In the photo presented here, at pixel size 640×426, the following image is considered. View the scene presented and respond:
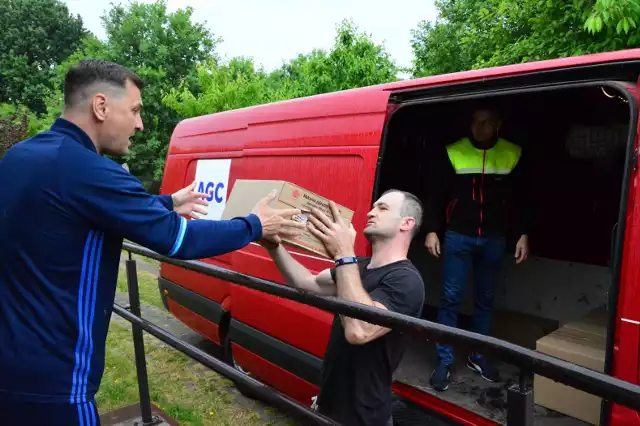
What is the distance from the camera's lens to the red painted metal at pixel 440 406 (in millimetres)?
2610

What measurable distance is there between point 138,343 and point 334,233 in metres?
1.82

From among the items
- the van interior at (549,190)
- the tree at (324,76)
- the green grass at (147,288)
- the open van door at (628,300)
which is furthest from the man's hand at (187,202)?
the tree at (324,76)

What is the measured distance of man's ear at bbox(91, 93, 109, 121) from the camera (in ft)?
5.14

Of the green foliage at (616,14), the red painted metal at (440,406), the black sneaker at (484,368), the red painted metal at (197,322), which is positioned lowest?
the red painted metal at (197,322)

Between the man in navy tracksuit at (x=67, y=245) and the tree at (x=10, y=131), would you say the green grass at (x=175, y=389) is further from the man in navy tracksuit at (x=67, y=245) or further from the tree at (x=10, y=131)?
the tree at (x=10, y=131)

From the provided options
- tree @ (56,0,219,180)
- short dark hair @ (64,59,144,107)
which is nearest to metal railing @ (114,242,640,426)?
short dark hair @ (64,59,144,107)

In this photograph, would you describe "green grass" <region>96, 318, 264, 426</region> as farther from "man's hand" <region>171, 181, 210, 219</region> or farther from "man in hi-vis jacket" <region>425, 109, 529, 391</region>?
"man's hand" <region>171, 181, 210, 219</region>

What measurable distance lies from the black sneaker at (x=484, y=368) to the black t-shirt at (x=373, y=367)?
5.47ft

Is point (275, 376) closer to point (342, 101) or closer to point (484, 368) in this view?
point (484, 368)

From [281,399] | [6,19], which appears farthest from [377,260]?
[6,19]

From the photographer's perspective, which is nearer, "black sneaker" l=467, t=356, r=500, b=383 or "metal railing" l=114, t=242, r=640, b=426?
"metal railing" l=114, t=242, r=640, b=426

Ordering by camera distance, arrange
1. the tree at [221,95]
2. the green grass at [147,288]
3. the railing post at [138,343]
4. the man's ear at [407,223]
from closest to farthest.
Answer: the man's ear at [407,223] < the railing post at [138,343] < the green grass at [147,288] < the tree at [221,95]

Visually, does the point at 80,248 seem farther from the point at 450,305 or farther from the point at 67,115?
the point at 450,305

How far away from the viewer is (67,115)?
61.4 inches
